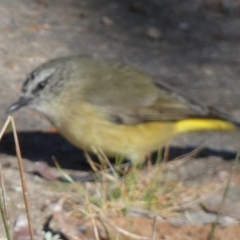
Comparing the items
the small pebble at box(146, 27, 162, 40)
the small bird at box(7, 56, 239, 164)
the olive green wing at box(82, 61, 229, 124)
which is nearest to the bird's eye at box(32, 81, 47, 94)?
the small bird at box(7, 56, 239, 164)

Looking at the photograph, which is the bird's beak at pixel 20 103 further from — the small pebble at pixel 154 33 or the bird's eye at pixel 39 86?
the small pebble at pixel 154 33

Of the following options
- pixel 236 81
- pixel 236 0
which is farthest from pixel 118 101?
pixel 236 0

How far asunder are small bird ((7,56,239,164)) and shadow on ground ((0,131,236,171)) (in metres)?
0.22

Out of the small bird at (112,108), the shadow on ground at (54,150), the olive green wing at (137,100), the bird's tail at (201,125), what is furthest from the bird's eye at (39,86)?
the bird's tail at (201,125)

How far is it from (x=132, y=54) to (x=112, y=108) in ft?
6.84

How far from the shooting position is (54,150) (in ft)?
18.3

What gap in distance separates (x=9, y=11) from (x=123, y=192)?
3.86 metres

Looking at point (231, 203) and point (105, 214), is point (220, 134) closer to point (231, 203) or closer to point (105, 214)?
point (231, 203)

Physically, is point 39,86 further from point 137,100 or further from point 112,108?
point 137,100

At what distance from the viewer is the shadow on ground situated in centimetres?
537

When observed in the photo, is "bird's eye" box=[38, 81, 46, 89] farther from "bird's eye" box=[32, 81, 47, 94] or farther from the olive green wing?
the olive green wing

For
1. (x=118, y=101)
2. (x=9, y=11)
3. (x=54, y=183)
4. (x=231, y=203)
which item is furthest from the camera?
(x=9, y=11)

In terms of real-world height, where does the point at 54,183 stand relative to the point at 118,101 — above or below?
below

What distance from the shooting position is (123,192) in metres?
4.21
